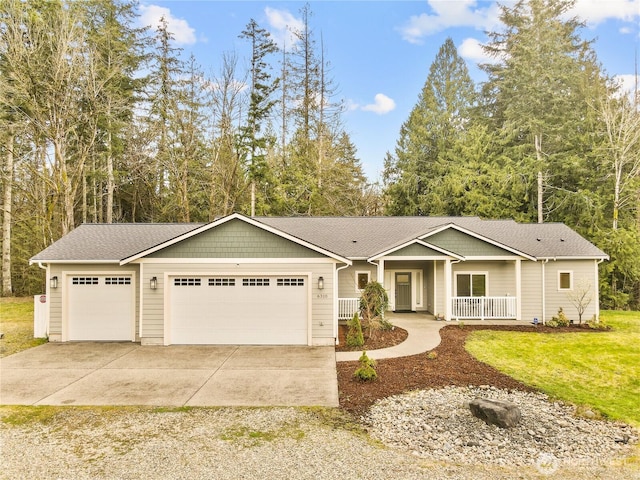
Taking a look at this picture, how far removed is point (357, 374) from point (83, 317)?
907 centimetres

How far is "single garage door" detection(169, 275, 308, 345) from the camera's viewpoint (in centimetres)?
1086

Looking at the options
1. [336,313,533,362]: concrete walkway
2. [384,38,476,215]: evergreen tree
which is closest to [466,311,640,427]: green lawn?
[336,313,533,362]: concrete walkway

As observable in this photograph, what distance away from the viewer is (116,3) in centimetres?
2106

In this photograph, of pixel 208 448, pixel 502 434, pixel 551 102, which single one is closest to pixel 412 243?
pixel 502 434

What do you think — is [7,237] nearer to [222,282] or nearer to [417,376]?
[222,282]

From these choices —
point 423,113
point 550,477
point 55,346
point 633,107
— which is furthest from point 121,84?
point 633,107

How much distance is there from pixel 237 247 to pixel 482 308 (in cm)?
975

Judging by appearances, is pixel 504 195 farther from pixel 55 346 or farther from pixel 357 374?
pixel 55 346

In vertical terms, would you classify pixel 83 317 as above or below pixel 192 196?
below

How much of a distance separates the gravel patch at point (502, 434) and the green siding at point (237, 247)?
17.9 ft

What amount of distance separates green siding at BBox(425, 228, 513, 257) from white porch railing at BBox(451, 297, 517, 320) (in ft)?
5.92

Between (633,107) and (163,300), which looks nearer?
(163,300)

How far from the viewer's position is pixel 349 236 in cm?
1633

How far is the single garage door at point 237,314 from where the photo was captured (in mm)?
10859
